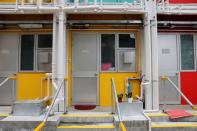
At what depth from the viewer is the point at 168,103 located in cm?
760

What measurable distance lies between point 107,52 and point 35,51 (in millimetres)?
2242

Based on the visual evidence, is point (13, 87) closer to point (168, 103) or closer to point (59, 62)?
point (59, 62)

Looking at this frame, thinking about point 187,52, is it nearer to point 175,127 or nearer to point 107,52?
point 107,52

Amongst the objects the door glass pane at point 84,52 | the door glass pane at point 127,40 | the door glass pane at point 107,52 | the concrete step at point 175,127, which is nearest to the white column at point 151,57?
the door glass pane at point 127,40

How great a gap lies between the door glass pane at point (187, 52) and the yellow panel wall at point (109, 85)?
5.31ft

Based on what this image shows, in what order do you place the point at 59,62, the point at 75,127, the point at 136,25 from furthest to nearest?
the point at 136,25 → the point at 59,62 → the point at 75,127

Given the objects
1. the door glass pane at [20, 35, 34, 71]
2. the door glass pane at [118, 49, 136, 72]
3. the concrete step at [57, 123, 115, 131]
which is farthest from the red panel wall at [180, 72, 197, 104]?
the door glass pane at [20, 35, 34, 71]

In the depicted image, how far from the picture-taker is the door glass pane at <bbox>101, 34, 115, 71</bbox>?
7.56m

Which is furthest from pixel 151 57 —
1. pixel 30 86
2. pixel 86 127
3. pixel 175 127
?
pixel 30 86

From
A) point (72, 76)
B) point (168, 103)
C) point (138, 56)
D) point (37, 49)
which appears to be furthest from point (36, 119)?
point (168, 103)

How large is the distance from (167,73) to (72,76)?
2986 mm

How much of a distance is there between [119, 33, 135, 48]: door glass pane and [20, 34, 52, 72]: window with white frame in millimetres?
2221

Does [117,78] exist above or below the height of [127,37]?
below

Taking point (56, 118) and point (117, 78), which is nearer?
point (56, 118)
